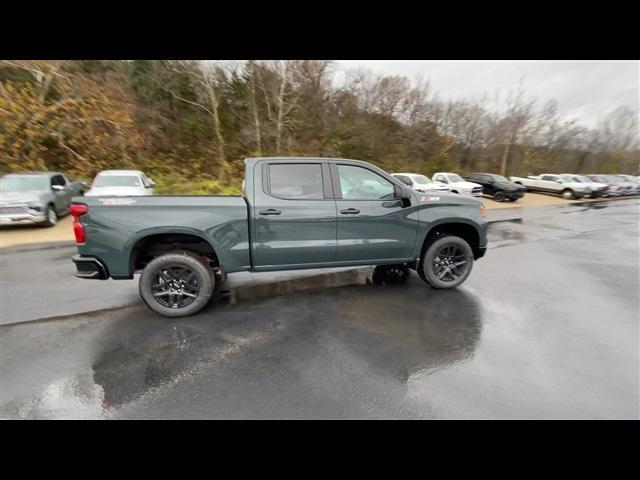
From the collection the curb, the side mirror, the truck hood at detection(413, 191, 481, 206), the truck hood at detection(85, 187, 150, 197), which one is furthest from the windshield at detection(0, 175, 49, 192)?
A: the truck hood at detection(413, 191, 481, 206)

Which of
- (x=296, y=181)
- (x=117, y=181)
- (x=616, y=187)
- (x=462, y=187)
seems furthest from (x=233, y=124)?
(x=616, y=187)

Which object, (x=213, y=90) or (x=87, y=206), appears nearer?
(x=87, y=206)

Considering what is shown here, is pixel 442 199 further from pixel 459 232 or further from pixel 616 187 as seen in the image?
pixel 616 187

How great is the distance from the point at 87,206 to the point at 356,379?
131 inches

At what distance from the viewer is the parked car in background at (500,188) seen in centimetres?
1730

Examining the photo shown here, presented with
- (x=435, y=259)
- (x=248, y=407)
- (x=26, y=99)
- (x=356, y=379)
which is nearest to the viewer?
(x=248, y=407)

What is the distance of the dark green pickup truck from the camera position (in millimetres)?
3371

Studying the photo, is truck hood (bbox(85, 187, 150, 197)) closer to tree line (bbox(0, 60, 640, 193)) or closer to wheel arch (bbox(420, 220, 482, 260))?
tree line (bbox(0, 60, 640, 193))

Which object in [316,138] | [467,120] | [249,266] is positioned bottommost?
[249,266]

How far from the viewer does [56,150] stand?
14750 mm

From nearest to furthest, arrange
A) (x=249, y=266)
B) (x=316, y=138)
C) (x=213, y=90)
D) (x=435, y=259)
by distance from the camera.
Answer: (x=249, y=266) < (x=435, y=259) < (x=213, y=90) < (x=316, y=138)

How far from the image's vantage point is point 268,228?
12.1 feet
